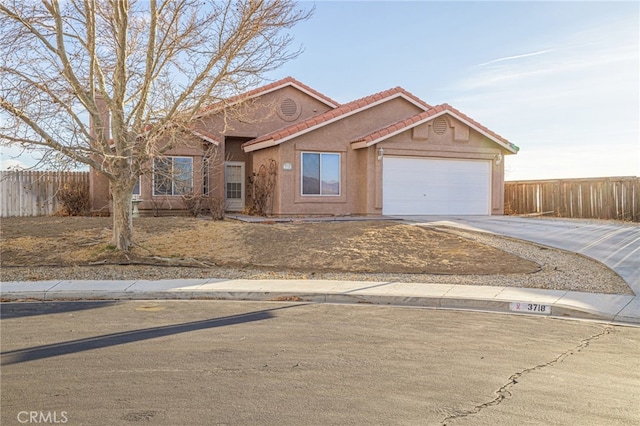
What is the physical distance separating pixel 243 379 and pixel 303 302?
4.69 meters

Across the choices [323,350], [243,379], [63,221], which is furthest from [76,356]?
[63,221]

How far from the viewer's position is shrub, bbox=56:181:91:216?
22.6m

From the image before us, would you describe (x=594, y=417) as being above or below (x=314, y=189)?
below

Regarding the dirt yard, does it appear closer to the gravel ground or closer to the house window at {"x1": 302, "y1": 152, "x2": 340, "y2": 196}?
the gravel ground

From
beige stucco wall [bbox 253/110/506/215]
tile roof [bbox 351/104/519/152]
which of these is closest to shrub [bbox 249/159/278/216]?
beige stucco wall [bbox 253/110/506/215]

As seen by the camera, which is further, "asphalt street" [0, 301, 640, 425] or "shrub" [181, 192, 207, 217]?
"shrub" [181, 192, 207, 217]

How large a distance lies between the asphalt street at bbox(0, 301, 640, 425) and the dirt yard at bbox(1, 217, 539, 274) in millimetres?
4493

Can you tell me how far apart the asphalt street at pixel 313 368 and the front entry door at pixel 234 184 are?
16556 mm

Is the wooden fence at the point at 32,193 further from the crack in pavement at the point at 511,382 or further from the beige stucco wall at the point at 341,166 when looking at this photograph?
the crack in pavement at the point at 511,382

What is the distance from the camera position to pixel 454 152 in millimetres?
23656

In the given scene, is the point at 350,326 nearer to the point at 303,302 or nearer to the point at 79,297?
the point at 303,302

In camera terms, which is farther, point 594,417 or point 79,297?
point 79,297

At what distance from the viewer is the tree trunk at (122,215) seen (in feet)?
48.3

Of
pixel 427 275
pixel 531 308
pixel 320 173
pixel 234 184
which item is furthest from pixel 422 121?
pixel 531 308
